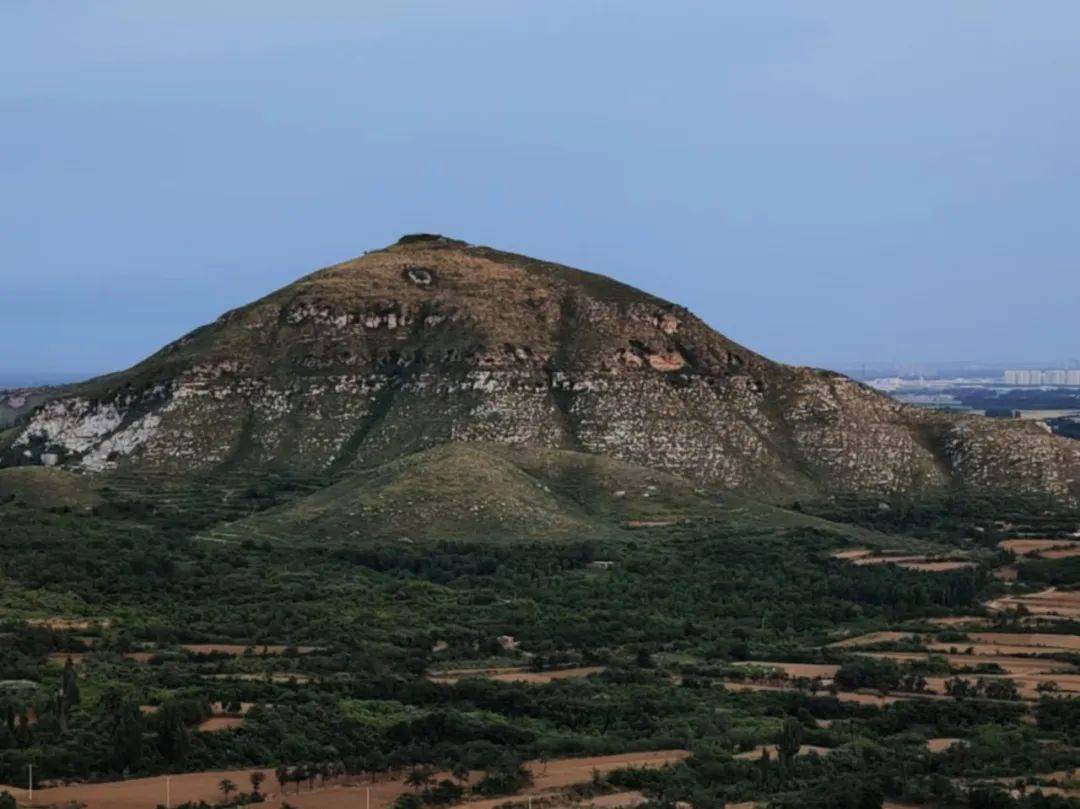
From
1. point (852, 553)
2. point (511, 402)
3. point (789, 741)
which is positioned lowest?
point (789, 741)

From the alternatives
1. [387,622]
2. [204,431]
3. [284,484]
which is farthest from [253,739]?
[204,431]

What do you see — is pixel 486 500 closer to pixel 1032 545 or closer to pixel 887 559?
pixel 887 559

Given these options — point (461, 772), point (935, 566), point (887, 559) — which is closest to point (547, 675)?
point (461, 772)

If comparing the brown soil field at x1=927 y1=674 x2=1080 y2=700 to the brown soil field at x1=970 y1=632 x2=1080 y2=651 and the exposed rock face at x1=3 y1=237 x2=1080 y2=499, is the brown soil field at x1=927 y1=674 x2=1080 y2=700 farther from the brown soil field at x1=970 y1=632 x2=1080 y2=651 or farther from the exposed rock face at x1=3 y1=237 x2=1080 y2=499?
the exposed rock face at x1=3 y1=237 x2=1080 y2=499

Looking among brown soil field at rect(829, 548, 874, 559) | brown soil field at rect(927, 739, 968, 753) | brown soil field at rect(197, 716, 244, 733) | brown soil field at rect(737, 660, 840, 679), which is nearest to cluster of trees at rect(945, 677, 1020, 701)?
brown soil field at rect(737, 660, 840, 679)

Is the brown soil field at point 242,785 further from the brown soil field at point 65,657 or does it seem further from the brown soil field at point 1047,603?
the brown soil field at point 1047,603

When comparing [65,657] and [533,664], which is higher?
[65,657]

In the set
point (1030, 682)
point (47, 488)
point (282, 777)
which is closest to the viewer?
point (282, 777)
